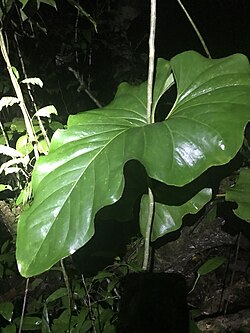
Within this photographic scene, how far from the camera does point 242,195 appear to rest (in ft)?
4.32

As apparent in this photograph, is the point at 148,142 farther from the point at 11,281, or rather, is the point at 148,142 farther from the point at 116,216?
the point at 11,281

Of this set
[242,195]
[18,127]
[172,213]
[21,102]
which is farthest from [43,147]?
[242,195]

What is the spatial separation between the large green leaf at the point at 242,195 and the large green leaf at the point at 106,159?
0.42 metres

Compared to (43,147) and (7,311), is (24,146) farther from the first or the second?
(7,311)

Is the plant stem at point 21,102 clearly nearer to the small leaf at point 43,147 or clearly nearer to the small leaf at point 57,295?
the small leaf at point 43,147

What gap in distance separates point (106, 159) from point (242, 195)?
1.94 feet

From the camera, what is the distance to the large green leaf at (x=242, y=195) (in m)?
1.26

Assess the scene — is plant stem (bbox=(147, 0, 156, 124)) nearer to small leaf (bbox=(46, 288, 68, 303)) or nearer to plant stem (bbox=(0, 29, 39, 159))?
plant stem (bbox=(0, 29, 39, 159))

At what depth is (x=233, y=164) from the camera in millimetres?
1499

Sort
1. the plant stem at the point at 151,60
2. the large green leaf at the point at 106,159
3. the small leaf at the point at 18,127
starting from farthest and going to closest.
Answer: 1. the small leaf at the point at 18,127
2. the plant stem at the point at 151,60
3. the large green leaf at the point at 106,159

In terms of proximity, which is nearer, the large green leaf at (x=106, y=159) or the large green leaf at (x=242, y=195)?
the large green leaf at (x=106, y=159)

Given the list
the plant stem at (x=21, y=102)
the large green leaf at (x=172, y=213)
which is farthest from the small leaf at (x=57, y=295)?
the plant stem at (x=21, y=102)

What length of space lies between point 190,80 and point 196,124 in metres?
0.24

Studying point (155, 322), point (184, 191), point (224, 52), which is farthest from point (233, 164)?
point (224, 52)
